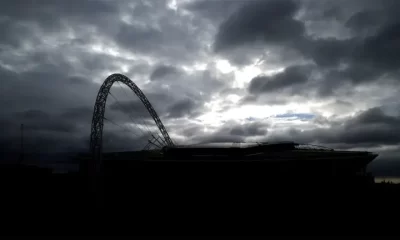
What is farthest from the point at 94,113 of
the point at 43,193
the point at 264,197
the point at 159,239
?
the point at 159,239

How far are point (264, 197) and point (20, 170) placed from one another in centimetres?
6211

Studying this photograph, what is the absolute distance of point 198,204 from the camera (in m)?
46.2

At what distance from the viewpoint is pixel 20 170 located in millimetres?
69062

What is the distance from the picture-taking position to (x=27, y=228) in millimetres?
29188

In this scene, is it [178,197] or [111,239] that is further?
[178,197]

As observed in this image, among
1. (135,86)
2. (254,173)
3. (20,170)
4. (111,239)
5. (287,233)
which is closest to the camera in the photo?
(111,239)

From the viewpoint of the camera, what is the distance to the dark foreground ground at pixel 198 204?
31.2 meters

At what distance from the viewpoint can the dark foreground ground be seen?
1229 inches

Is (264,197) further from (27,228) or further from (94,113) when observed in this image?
(94,113)

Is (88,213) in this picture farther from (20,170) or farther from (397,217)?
(20,170)

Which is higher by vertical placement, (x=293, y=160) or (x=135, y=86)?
(x=135, y=86)

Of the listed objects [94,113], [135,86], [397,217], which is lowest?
[397,217]

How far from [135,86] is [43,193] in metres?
41.7

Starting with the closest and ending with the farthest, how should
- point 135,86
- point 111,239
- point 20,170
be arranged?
point 111,239
point 20,170
point 135,86
